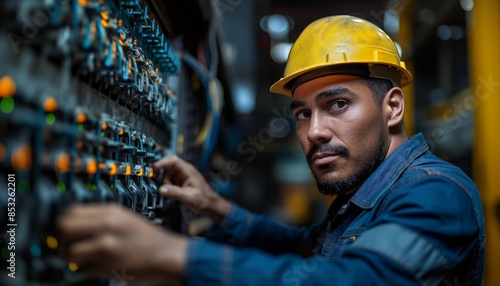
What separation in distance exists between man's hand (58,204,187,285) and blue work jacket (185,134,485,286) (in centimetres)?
4

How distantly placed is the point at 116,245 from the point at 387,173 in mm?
856

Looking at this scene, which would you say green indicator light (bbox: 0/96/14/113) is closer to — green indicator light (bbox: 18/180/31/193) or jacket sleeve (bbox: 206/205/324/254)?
green indicator light (bbox: 18/180/31/193)

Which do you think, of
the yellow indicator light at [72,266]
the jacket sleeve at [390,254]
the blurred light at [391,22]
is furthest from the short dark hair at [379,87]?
the blurred light at [391,22]

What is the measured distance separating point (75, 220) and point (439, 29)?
4.64 m

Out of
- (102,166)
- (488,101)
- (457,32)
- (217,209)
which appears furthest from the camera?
(457,32)

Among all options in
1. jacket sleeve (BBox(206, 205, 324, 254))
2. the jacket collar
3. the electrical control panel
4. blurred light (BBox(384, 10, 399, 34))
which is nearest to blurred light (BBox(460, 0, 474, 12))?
blurred light (BBox(384, 10, 399, 34))

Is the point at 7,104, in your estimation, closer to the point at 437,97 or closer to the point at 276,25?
the point at 276,25

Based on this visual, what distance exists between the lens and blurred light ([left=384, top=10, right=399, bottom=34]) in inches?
160

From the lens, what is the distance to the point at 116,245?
62cm

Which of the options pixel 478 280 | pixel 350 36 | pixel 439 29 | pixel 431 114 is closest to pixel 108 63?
pixel 350 36

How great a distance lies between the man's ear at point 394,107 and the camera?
1358 millimetres

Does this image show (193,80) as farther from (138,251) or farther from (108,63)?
(138,251)

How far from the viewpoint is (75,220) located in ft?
1.95

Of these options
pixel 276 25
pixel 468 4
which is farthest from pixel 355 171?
pixel 276 25
